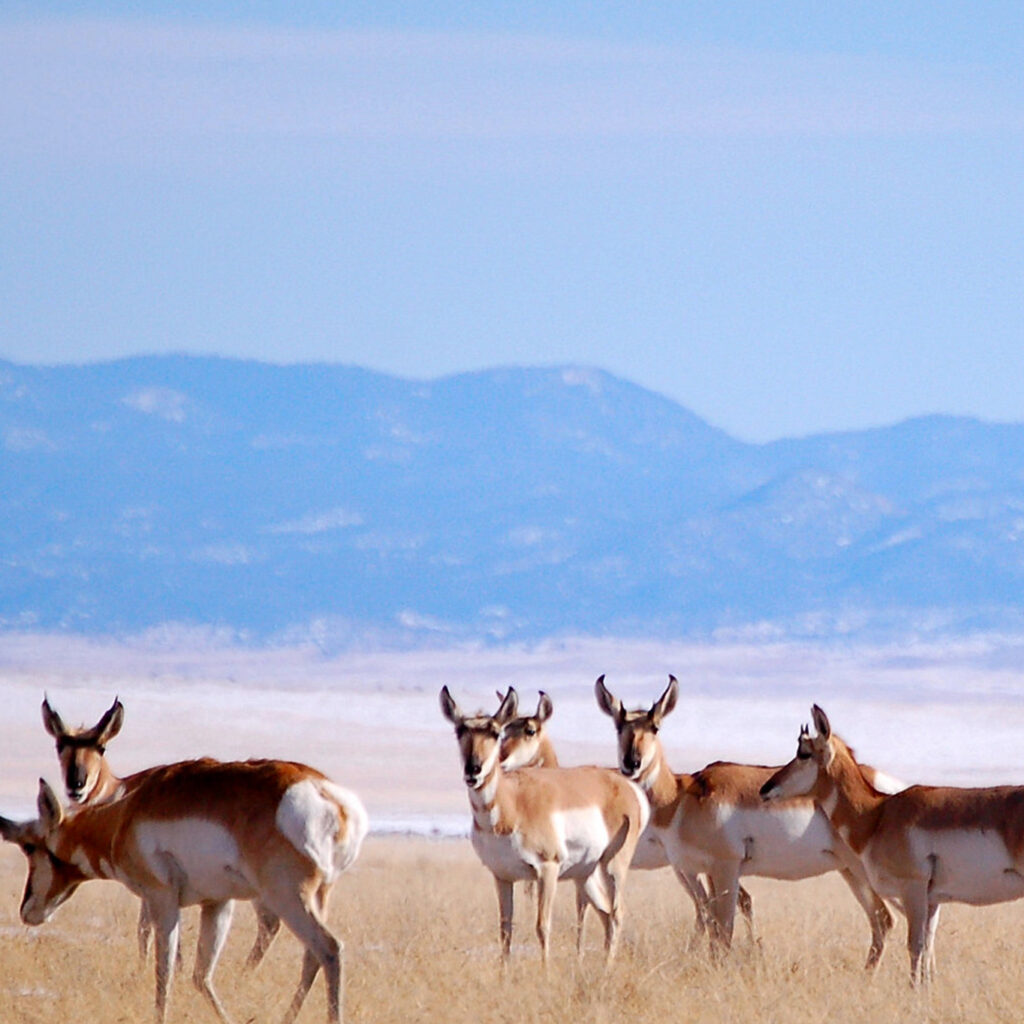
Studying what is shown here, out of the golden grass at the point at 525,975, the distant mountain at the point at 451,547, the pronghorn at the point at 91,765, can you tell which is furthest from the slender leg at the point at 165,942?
the distant mountain at the point at 451,547

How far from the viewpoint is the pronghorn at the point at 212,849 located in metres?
10.4

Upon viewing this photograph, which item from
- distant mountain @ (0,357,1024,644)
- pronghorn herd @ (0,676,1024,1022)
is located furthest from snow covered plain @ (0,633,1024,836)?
pronghorn herd @ (0,676,1024,1022)

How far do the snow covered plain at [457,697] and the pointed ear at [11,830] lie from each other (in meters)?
28.3

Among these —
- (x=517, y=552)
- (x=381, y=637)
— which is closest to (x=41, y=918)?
(x=381, y=637)

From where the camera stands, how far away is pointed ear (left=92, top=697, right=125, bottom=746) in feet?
41.8

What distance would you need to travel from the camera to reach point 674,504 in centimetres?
19125

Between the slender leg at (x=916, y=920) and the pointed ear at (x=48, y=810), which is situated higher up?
the pointed ear at (x=48, y=810)

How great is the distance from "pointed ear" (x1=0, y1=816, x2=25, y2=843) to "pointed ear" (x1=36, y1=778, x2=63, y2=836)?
131 millimetres

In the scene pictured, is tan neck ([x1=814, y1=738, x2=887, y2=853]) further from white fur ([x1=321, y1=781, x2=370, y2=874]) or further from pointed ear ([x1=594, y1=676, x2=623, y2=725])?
white fur ([x1=321, y1=781, x2=370, y2=874])

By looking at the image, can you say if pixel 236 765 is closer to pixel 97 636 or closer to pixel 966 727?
pixel 966 727

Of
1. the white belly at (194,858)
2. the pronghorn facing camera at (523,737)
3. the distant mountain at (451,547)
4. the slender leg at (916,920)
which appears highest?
the distant mountain at (451,547)

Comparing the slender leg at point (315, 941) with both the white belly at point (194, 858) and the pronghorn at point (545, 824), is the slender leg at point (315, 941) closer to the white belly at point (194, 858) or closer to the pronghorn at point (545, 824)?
the white belly at point (194, 858)

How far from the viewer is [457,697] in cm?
8662

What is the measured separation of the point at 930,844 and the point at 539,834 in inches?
102
